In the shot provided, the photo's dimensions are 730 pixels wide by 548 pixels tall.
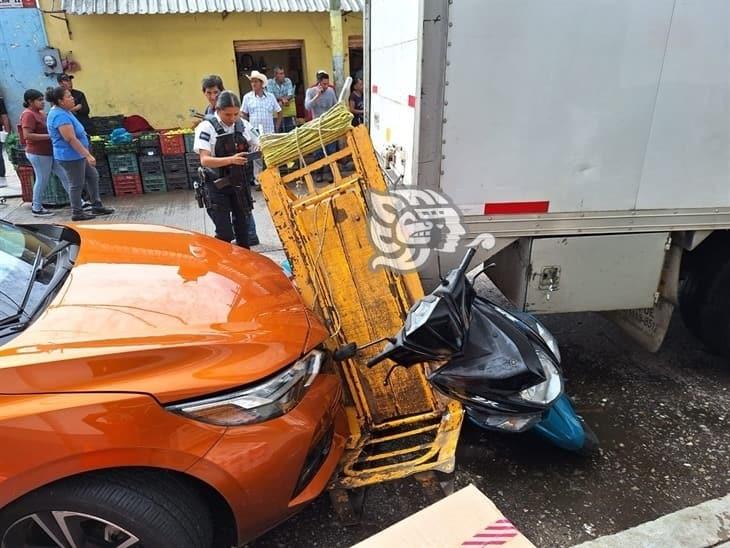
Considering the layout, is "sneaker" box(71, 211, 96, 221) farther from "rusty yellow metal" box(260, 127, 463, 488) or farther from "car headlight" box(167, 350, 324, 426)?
"car headlight" box(167, 350, 324, 426)

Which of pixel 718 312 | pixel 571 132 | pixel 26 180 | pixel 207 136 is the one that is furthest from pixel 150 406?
pixel 26 180

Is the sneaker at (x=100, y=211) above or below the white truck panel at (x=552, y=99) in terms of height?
below

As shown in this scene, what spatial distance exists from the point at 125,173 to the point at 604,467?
834 centimetres

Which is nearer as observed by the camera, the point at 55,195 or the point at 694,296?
the point at 694,296

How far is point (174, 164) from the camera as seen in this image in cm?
892

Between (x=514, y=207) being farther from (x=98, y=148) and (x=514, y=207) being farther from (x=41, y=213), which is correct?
(x=98, y=148)

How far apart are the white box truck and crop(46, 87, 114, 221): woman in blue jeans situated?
5.18m

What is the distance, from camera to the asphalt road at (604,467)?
252 centimetres

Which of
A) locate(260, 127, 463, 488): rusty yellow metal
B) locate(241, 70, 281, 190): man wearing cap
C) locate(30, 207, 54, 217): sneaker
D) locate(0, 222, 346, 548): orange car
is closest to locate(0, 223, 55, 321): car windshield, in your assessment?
locate(0, 222, 346, 548): orange car

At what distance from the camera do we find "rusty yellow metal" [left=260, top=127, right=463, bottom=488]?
8.73ft

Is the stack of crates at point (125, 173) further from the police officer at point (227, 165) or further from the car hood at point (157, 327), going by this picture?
the car hood at point (157, 327)

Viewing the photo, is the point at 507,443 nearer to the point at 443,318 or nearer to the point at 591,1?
the point at 443,318

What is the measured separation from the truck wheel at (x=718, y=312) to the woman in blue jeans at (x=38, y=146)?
7.64 m

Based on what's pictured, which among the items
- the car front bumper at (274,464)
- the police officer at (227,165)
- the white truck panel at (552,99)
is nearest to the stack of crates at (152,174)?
the police officer at (227,165)
